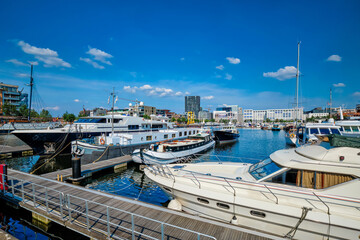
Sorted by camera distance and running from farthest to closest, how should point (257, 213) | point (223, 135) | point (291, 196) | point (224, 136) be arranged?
point (224, 136), point (223, 135), point (257, 213), point (291, 196)

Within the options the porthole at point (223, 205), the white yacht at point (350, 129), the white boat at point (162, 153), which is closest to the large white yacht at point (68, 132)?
the white boat at point (162, 153)

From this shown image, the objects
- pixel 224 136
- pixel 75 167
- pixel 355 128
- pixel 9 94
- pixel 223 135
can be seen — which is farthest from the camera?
pixel 9 94

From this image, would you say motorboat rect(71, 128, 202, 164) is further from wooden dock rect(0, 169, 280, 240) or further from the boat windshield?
the boat windshield

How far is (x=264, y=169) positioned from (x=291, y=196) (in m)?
1.65

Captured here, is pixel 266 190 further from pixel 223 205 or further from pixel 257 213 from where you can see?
pixel 223 205

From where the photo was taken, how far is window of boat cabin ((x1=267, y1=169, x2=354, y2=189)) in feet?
18.4

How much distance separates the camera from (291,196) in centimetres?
554

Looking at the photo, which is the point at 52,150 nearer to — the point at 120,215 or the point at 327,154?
the point at 120,215

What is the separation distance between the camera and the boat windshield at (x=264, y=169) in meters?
6.78

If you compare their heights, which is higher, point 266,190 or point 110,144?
point 266,190

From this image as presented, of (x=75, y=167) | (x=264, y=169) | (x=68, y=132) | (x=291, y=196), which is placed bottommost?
(x=75, y=167)

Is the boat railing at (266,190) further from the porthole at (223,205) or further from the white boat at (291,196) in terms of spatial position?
the porthole at (223,205)

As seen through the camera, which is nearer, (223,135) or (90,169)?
(90,169)

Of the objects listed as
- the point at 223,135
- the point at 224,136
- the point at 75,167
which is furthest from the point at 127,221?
the point at 224,136
